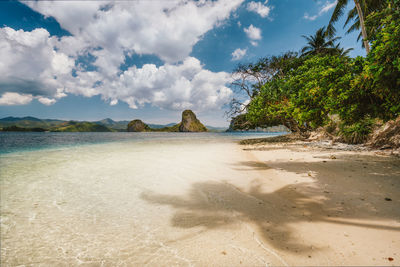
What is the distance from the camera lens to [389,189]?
3.56 m

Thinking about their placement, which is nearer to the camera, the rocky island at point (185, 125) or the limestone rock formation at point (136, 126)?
the limestone rock formation at point (136, 126)

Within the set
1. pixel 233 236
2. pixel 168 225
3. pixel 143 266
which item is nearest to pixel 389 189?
pixel 233 236

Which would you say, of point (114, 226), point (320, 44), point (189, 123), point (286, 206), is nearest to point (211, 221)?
point (286, 206)

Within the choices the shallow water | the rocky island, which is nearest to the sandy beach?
the shallow water

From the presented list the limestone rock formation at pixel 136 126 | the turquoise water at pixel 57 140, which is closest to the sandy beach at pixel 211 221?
the turquoise water at pixel 57 140

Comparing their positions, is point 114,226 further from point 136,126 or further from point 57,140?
point 136,126

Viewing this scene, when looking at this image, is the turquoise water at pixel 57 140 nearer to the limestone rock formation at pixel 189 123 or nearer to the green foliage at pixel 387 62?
the green foliage at pixel 387 62

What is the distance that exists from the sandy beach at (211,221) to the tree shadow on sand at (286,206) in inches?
0.7

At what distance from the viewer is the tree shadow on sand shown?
8.18 feet

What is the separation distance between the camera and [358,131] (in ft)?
35.9

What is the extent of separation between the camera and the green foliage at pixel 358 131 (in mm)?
10555

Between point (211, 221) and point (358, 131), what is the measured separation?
13337 millimetres

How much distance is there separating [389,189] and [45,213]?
290 inches

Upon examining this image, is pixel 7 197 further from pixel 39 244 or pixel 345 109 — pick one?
pixel 345 109
